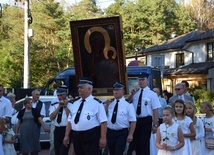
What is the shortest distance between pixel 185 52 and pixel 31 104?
34.4 m

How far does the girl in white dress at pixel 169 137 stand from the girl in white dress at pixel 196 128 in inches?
49.1

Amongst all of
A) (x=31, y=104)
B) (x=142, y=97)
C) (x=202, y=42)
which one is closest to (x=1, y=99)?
(x=31, y=104)

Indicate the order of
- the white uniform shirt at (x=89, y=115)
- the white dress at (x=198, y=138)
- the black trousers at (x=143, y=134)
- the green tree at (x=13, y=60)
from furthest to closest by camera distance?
the green tree at (x=13, y=60) → the black trousers at (x=143, y=134) → the white dress at (x=198, y=138) → the white uniform shirt at (x=89, y=115)

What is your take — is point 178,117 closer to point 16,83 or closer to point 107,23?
point 107,23

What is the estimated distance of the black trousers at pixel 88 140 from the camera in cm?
834

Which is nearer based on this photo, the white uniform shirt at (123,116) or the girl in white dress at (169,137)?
the girl in white dress at (169,137)

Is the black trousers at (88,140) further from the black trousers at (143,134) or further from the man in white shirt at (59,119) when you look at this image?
the black trousers at (143,134)

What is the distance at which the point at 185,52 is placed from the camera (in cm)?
4519

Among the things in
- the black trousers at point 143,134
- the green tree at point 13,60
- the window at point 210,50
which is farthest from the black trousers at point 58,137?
the green tree at point 13,60

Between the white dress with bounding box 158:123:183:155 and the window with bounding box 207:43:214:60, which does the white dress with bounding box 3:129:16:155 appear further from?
the window with bounding box 207:43:214:60

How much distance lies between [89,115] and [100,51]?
157 inches

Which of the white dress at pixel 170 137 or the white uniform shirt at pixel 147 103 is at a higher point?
the white uniform shirt at pixel 147 103

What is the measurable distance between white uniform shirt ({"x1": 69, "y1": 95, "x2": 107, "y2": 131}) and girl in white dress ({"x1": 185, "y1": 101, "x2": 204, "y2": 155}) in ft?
7.53

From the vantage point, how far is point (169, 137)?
8.57 meters
